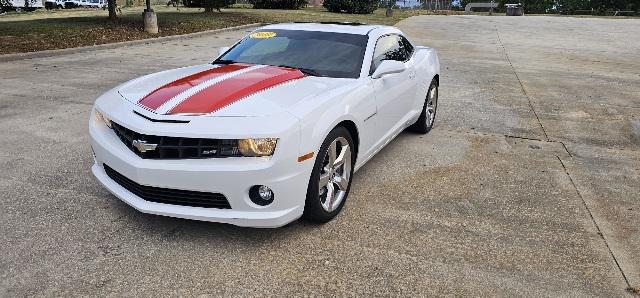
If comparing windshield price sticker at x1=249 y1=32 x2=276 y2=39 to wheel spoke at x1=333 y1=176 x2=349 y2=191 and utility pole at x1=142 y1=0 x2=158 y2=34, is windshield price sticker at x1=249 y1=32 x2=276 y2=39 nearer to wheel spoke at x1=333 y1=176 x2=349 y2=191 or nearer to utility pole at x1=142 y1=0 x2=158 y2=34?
wheel spoke at x1=333 y1=176 x2=349 y2=191

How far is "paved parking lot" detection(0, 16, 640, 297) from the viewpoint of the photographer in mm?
2992

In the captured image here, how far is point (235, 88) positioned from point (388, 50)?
1.96 metres

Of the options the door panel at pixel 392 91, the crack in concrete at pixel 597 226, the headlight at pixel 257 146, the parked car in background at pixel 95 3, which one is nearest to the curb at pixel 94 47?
the door panel at pixel 392 91

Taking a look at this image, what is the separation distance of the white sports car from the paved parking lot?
0.92 feet

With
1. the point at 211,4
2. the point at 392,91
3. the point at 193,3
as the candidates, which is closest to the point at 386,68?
the point at 392,91

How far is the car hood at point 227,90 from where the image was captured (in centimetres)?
330

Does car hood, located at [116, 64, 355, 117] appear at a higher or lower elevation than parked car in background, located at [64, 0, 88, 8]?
lower

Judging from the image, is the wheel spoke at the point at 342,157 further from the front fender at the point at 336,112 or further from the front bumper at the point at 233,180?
the front bumper at the point at 233,180

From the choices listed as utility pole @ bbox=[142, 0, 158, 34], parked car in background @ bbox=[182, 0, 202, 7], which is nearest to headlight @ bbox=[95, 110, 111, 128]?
utility pole @ bbox=[142, 0, 158, 34]

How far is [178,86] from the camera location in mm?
3760

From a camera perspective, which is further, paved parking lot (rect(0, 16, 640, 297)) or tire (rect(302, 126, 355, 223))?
tire (rect(302, 126, 355, 223))

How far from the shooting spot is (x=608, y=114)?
748 centimetres

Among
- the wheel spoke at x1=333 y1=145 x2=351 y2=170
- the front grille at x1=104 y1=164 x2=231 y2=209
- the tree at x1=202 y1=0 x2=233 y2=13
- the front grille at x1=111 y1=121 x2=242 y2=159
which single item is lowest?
the front grille at x1=104 y1=164 x2=231 y2=209

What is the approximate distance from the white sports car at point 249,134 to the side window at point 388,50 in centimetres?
5
